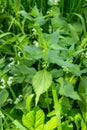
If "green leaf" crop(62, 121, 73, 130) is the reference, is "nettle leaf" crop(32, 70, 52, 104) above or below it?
above

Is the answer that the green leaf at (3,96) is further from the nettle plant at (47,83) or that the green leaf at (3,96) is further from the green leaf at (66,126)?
the green leaf at (66,126)

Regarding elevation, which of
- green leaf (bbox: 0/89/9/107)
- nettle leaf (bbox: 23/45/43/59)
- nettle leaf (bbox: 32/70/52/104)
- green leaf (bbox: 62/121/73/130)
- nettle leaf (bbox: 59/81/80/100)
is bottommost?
green leaf (bbox: 62/121/73/130)

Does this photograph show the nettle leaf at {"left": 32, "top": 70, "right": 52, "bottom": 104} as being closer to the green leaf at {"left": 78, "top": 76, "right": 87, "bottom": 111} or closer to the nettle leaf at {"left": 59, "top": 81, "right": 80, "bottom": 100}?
the nettle leaf at {"left": 59, "top": 81, "right": 80, "bottom": 100}

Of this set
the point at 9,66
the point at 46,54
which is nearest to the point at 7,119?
the point at 9,66

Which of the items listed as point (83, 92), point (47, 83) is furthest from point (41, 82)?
point (83, 92)

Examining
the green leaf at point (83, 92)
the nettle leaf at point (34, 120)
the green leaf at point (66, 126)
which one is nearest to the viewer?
the nettle leaf at point (34, 120)

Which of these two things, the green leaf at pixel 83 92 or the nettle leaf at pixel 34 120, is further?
the green leaf at pixel 83 92

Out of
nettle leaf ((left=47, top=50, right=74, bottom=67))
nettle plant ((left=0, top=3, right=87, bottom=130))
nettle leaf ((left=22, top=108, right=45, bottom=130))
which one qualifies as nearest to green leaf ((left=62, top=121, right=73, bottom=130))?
nettle plant ((left=0, top=3, right=87, bottom=130))

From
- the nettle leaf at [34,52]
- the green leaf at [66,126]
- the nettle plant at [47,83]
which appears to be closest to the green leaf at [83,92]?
the nettle plant at [47,83]
